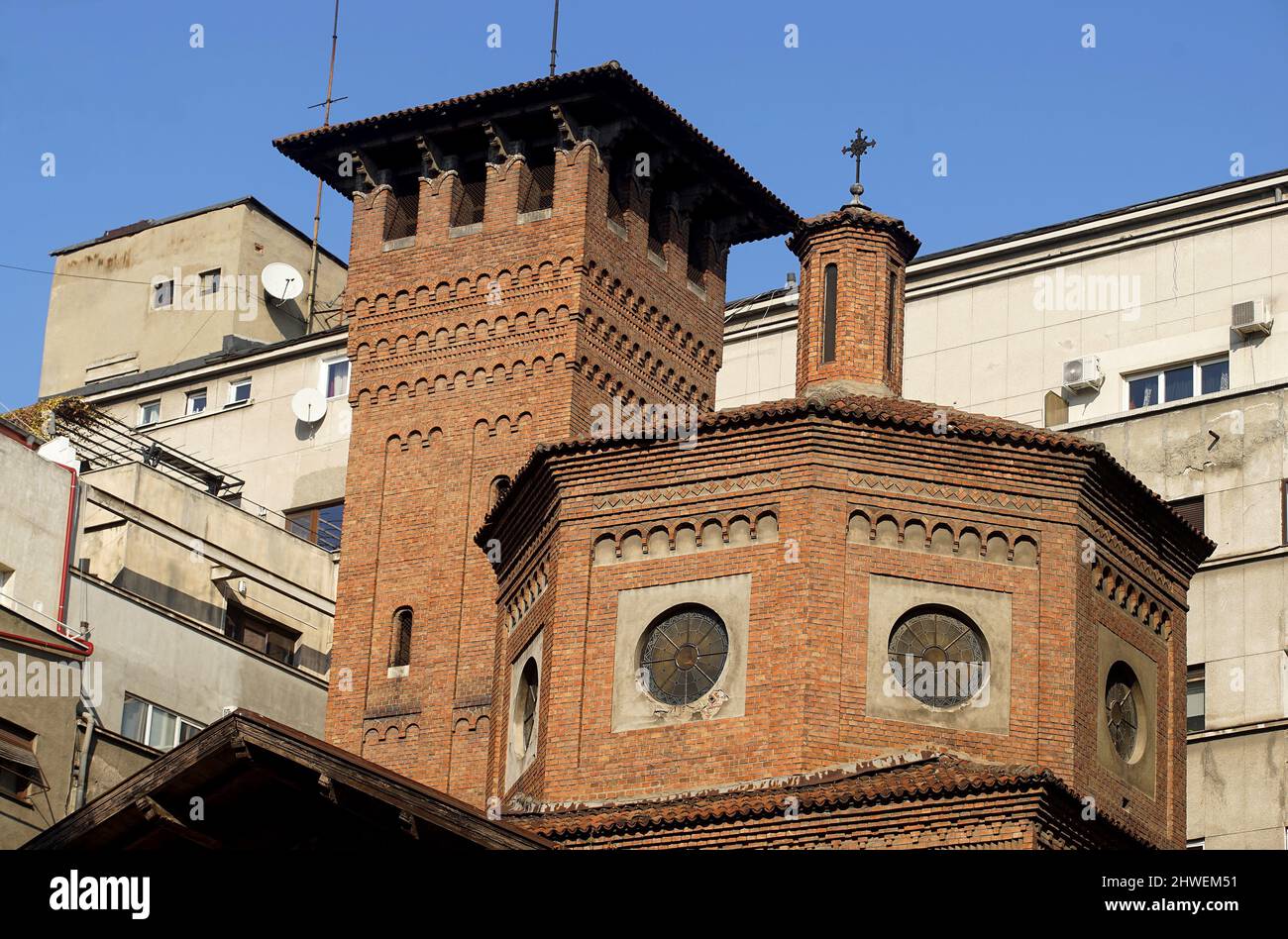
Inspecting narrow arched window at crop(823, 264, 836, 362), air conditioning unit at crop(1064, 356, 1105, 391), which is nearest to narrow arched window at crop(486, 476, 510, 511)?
narrow arched window at crop(823, 264, 836, 362)

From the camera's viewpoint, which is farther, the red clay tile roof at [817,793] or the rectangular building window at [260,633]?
the rectangular building window at [260,633]

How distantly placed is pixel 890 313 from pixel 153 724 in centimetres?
1397

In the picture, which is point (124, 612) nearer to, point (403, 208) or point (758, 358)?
point (403, 208)

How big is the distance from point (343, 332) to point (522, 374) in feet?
44.5

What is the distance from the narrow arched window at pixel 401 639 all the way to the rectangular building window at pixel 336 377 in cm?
1438

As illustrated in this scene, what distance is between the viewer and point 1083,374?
46188 mm

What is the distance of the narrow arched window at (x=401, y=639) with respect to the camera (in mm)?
39219

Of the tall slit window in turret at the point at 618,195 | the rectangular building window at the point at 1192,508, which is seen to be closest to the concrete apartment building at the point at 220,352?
the tall slit window in turret at the point at 618,195

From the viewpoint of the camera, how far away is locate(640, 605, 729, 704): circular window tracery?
2964 cm

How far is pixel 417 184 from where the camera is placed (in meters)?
43.0

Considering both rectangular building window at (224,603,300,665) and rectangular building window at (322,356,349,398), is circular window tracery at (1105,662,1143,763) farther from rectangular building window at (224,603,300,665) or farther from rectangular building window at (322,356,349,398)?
rectangular building window at (322,356,349,398)

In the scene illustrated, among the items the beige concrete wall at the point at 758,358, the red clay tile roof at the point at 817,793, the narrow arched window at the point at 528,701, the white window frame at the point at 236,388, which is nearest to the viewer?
the red clay tile roof at the point at 817,793

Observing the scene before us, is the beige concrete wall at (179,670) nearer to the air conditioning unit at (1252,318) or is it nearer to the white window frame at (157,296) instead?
the white window frame at (157,296)
